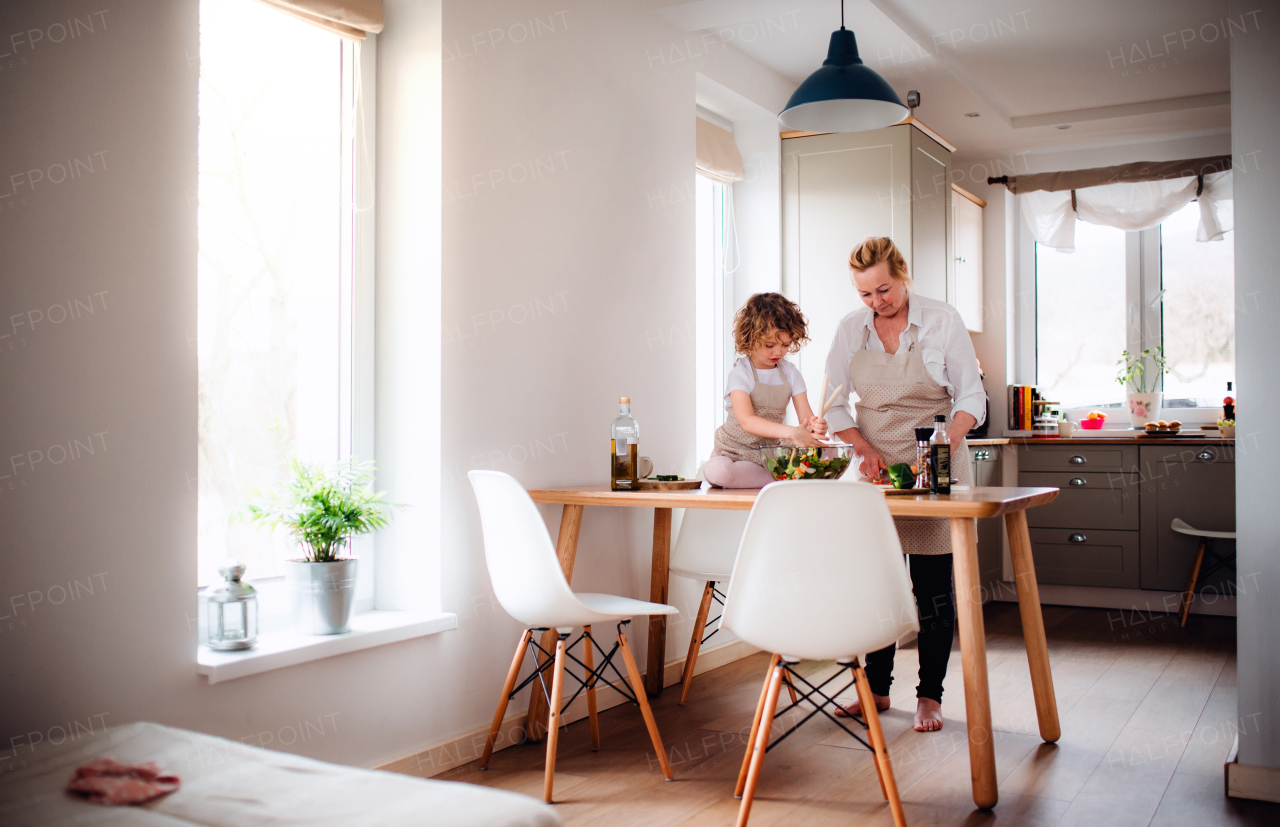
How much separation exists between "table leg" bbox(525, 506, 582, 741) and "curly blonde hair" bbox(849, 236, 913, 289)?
3.57 ft

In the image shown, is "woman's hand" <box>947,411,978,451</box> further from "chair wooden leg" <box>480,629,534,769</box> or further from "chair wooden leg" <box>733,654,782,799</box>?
"chair wooden leg" <box>480,629,534,769</box>

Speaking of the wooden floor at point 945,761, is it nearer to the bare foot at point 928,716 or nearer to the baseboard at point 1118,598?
the bare foot at point 928,716

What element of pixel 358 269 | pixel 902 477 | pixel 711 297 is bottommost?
pixel 902 477

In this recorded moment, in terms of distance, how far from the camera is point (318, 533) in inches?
89.0

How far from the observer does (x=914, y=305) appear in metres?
→ 2.94

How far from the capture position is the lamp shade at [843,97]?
291cm

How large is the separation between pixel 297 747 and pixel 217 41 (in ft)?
5.36

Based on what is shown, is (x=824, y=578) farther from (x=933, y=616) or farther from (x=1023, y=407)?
(x=1023, y=407)

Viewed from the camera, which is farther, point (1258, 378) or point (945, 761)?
point (945, 761)

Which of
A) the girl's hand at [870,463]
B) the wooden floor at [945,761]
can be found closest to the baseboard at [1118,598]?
the wooden floor at [945,761]

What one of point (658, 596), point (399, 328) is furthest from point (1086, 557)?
point (399, 328)

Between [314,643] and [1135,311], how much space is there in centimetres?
474

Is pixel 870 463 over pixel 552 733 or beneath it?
over

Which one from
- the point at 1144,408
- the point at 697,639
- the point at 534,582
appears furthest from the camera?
the point at 1144,408
